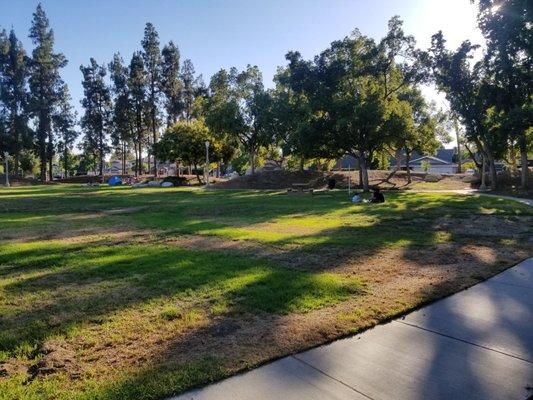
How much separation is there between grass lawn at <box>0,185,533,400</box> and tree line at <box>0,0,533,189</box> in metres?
10.8

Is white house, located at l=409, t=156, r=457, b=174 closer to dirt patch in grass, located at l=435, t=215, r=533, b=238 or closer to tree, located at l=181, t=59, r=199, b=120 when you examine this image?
tree, located at l=181, t=59, r=199, b=120

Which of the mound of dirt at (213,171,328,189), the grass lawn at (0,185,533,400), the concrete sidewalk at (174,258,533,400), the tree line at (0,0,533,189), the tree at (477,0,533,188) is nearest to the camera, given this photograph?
the concrete sidewalk at (174,258,533,400)

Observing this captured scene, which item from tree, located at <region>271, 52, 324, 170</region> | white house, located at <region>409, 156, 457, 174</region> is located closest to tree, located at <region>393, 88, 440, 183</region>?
tree, located at <region>271, 52, 324, 170</region>

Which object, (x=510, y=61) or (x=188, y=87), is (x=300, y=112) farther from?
(x=188, y=87)

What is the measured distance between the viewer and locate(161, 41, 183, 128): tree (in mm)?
58750

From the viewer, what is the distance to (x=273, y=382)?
3.32 metres

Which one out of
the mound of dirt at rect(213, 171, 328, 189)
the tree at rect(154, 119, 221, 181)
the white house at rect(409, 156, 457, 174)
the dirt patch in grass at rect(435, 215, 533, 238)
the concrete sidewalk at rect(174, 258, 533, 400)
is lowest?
the concrete sidewalk at rect(174, 258, 533, 400)

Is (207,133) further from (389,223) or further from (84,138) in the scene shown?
(389,223)

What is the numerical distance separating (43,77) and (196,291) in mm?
64760

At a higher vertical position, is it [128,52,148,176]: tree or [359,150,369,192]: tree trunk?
[128,52,148,176]: tree

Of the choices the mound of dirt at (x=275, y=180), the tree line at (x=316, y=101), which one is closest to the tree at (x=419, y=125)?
the tree line at (x=316, y=101)

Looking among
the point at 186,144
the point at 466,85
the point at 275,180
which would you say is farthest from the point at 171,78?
the point at 466,85

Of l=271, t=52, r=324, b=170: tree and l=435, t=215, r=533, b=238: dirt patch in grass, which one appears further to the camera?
l=271, t=52, r=324, b=170: tree

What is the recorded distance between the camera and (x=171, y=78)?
196 feet
